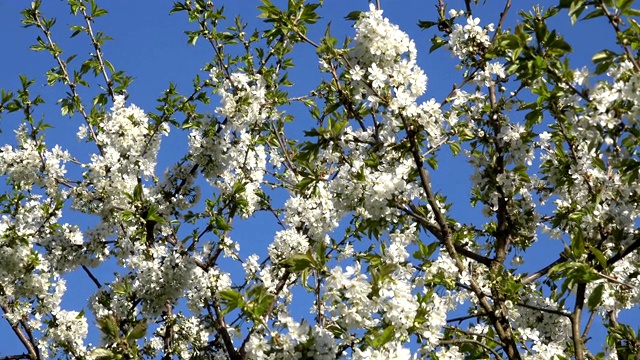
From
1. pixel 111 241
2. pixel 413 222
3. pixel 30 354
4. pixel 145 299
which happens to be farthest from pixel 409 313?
pixel 30 354

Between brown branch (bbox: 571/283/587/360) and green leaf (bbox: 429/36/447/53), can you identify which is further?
green leaf (bbox: 429/36/447/53)

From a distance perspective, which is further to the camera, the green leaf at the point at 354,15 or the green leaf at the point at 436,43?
the green leaf at the point at 436,43

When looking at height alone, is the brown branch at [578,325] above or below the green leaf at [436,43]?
below

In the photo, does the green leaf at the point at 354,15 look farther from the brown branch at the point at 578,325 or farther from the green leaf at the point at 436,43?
the brown branch at the point at 578,325

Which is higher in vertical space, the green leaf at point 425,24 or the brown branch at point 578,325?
the green leaf at point 425,24

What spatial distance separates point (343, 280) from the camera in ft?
13.6

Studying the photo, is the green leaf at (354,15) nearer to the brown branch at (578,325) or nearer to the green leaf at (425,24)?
the green leaf at (425,24)

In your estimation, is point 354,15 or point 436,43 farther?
point 436,43

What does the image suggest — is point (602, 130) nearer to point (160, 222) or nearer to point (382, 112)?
point (382, 112)

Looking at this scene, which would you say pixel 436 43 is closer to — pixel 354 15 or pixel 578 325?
pixel 354 15

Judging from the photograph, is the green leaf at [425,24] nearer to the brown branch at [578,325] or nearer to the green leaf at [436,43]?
the green leaf at [436,43]

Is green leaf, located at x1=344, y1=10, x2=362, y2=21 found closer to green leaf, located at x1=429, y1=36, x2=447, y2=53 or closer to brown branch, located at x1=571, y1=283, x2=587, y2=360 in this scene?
green leaf, located at x1=429, y1=36, x2=447, y2=53

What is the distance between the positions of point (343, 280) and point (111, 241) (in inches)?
154

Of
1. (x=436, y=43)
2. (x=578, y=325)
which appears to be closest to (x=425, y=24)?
(x=436, y=43)
